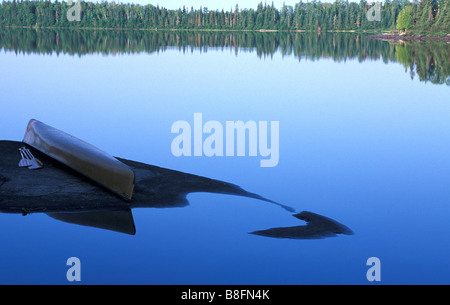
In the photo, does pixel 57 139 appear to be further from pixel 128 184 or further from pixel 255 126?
pixel 255 126

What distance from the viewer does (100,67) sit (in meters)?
97.8

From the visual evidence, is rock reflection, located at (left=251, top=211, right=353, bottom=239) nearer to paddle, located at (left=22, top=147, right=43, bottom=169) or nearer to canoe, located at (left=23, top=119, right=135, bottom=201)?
canoe, located at (left=23, top=119, right=135, bottom=201)

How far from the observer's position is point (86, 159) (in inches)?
1172

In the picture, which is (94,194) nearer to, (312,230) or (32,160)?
(32,160)

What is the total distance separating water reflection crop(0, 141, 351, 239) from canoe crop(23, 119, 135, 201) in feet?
1.13

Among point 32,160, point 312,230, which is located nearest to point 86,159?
point 32,160

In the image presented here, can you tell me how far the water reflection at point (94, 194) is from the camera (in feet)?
82.4

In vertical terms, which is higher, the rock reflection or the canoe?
the canoe

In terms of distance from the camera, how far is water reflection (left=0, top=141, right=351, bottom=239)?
2512 cm

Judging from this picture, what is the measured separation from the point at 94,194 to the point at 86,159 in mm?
2970

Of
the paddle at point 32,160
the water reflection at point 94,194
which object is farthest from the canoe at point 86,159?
the paddle at point 32,160

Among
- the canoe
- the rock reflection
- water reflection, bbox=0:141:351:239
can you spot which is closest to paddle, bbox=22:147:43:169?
water reflection, bbox=0:141:351:239

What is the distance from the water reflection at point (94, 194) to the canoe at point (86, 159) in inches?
13.5
